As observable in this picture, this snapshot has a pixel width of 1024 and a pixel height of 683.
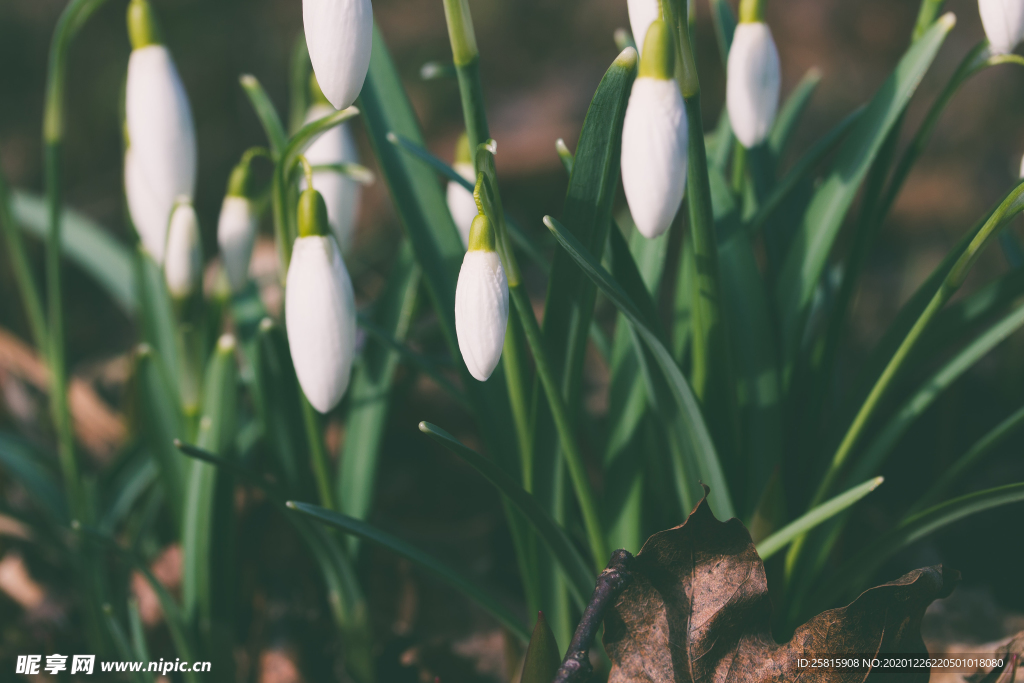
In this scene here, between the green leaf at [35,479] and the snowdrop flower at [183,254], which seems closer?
the snowdrop flower at [183,254]

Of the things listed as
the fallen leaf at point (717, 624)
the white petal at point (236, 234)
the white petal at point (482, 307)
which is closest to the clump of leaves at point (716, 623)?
the fallen leaf at point (717, 624)

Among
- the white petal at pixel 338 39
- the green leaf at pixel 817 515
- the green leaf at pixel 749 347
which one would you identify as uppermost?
the white petal at pixel 338 39

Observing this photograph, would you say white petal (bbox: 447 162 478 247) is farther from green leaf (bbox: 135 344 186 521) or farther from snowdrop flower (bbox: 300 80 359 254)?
green leaf (bbox: 135 344 186 521)

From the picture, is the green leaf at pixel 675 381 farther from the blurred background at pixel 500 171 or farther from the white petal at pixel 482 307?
the blurred background at pixel 500 171

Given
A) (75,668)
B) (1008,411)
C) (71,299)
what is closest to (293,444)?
(75,668)

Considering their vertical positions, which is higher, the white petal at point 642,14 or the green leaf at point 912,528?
the white petal at point 642,14

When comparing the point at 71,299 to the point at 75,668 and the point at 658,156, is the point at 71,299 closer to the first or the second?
the point at 75,668

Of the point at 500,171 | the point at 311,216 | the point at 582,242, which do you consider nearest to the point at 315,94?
the point at 311,216
